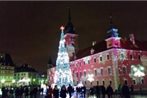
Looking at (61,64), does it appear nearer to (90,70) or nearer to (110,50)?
(110,50)

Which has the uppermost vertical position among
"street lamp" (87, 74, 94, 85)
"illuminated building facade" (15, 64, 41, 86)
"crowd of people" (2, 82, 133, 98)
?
"illuminated building facade" (15, 64, 41, 86)

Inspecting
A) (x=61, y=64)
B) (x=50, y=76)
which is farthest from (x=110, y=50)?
(x=50, y=76)

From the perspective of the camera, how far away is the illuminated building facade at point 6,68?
64.7m

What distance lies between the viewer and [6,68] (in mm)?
66625

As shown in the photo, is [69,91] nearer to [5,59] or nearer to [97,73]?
[97,73]

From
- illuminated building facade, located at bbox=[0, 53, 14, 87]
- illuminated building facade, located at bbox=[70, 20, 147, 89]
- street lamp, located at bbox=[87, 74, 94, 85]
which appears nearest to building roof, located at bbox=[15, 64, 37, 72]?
illuminated building facade, located at bbox=[0, 53, 14, 87]

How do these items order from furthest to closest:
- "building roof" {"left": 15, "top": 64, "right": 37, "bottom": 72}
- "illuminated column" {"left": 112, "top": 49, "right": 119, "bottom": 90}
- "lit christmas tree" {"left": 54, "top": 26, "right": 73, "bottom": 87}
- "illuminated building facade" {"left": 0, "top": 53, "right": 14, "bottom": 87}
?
"building roof" {"left": 15, "top": 64, "right": 37, "bottom": 72}, "illuminated building facade" {"left": 0, "top": 53, "right": 14, "bottom": 87}, "illuminated column" {"left": 112, "top": 49, "right": 119, "bottom": 90}, "lit christmas tree" {"left": 54, "top": 26, "right": 73, "bottom": 87}

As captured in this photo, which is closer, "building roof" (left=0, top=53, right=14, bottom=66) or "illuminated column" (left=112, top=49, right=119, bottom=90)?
"illuminated column" (left=112, top=49, right=119, bottom=90)

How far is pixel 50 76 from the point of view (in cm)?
5669

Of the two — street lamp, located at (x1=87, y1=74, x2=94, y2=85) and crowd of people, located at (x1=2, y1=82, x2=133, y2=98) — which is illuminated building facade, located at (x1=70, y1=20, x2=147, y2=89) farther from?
crowd of people, located at (x1=2, y1=82, x2=133, y2=98)

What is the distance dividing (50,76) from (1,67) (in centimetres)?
1514

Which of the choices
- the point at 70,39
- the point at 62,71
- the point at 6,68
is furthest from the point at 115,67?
the point at 6,68

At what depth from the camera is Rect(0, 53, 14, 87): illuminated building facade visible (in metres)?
64.7

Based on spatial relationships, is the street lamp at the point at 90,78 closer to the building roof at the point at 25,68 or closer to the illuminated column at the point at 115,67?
the illuminated column at the point at 115,67
